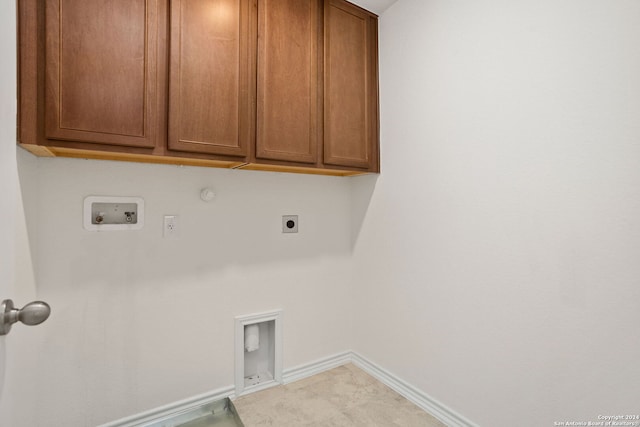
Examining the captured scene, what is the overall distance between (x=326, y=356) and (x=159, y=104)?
70.4 inches

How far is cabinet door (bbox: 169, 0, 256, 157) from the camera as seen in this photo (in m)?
1.28

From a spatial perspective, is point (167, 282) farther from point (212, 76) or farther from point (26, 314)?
point (212, 76)

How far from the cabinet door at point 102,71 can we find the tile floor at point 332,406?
1.45 m

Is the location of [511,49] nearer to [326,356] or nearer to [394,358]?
[394,358]

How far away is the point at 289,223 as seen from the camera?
1.91 m

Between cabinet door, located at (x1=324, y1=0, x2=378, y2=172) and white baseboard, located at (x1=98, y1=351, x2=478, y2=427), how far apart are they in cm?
130

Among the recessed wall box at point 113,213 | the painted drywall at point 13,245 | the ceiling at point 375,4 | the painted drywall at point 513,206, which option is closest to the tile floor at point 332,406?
the painted drywall at point 513,206

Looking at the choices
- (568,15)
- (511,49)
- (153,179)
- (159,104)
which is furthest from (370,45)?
(153,179)

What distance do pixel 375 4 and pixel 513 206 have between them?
1427 millimetres

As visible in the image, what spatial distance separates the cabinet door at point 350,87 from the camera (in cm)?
170

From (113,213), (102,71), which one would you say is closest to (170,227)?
(113,213)

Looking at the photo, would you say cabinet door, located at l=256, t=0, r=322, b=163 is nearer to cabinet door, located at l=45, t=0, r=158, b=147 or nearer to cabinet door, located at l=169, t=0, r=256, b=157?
cabinet door, located at l=169, t=0, r=256, b=157

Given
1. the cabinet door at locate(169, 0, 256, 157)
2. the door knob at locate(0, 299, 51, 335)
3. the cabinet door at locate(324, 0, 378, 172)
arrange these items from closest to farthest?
the door knob at locate(0, 299, 51, 335), the cabinet door at locate(169, 0, 256, 157), the cabinet door at locate(324, 0, 378, 172)

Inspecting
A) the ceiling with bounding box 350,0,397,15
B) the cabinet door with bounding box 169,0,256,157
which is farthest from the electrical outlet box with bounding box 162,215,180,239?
the ceiling with bounding box 350,0,397,15
